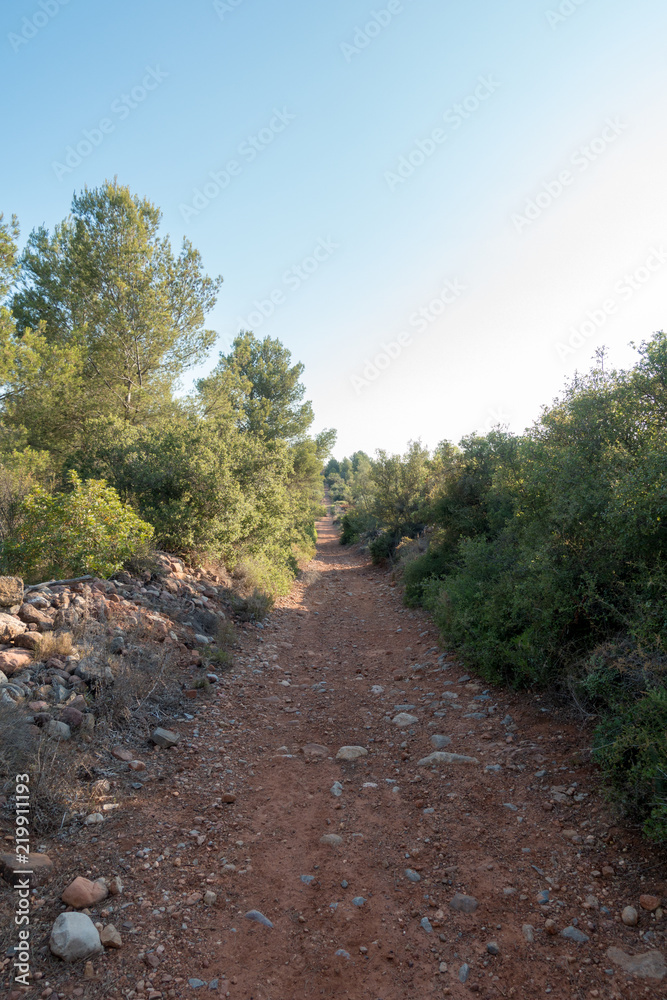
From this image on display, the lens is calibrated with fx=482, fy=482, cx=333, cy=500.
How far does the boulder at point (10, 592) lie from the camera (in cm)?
555

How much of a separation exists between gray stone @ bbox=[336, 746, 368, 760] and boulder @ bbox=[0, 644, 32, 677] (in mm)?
3335

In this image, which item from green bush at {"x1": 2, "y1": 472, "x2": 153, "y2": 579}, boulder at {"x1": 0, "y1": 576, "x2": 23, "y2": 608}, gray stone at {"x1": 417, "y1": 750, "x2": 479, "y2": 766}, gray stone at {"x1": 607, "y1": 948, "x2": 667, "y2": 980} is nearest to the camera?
gray stone at {"x1": 607, "y1": 948, "x2": 667, "y2": 980}

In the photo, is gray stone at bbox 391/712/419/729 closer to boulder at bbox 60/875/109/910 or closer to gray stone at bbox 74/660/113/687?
gray stone at bbox 74/660/113/687

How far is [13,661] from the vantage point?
478cm

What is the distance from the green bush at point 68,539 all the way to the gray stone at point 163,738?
339 cm

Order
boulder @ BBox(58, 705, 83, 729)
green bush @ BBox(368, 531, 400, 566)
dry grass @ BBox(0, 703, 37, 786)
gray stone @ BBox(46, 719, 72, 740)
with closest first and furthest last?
dry grass @ BBox(0, 703, 37, 786) → gray stone @ BBox(46, 719, 72, 740) → boulder @ BBox(58, 705, 83, 729) → green bush @ BBox(368, 531, 400, 566)

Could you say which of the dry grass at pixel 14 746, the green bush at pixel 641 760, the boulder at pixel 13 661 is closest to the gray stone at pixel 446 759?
the green bush at pixel 641 760

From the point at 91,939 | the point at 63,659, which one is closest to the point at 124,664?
the point at 63,659

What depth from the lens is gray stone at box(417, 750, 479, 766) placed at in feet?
15.4

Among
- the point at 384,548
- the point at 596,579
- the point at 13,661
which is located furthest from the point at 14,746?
the point at 384,548

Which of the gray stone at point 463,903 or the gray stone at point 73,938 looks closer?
the gray stone at point 73,938

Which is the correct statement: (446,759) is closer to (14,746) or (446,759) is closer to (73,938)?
(73,938)

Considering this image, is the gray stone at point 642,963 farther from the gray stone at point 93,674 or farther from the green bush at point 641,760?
the gray stone at point 93,674

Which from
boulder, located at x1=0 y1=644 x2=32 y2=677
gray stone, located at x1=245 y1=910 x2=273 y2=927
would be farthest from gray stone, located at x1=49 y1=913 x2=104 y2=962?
boulder, located at x1=0 y1=644 x2=32 y2=677
